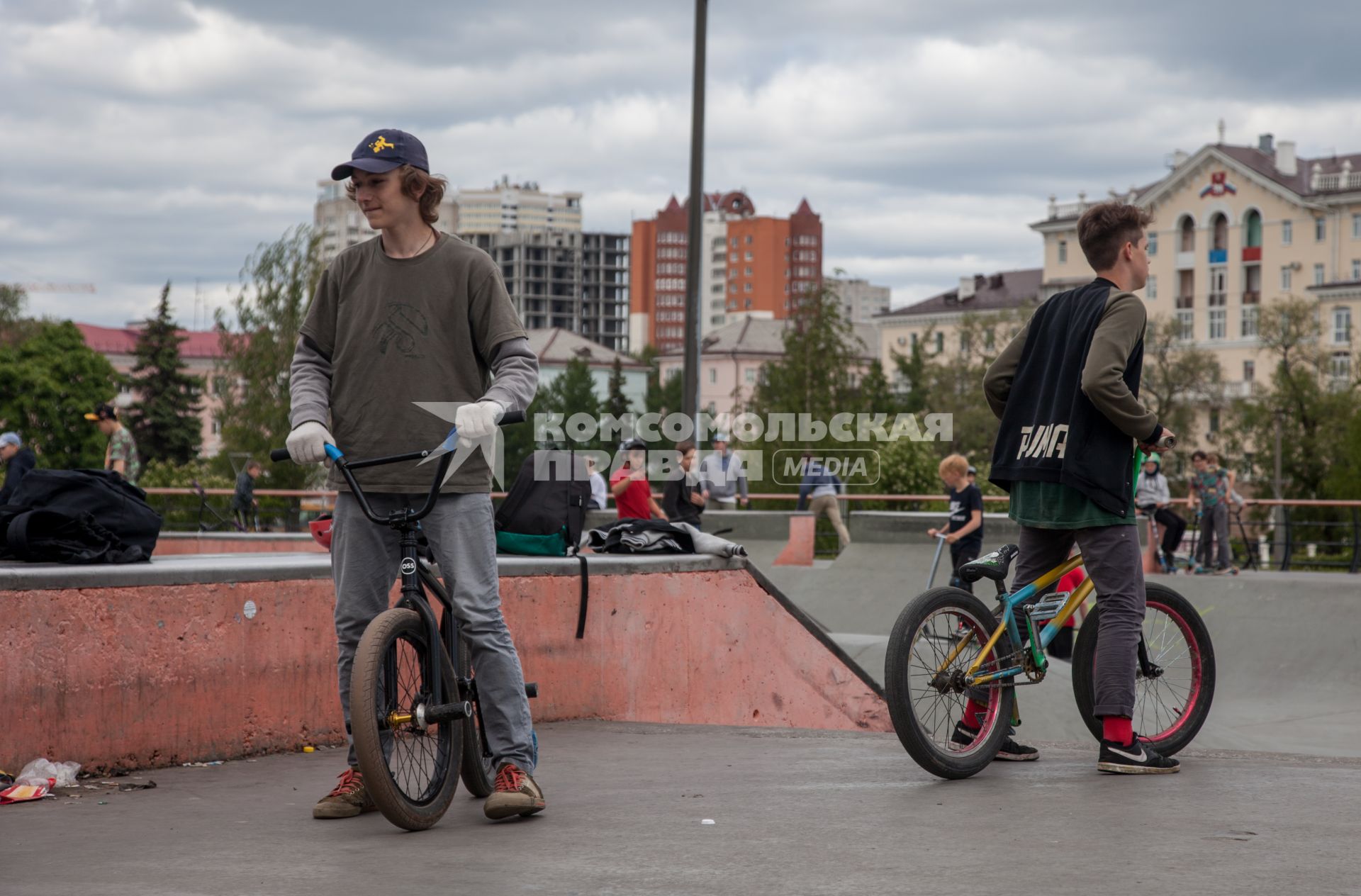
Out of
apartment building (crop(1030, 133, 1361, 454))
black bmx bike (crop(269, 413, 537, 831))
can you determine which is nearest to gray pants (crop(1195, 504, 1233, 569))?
black bmx bike (crop(269, 413, 537, 831))

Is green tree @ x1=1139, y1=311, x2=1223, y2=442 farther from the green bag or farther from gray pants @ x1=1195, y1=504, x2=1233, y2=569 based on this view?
the green bag

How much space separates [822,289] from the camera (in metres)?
48.2

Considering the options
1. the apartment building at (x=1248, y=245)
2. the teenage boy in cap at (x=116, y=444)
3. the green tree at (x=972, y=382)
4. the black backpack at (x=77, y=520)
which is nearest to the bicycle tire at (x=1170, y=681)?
the black backpack at (x=77, y=520)

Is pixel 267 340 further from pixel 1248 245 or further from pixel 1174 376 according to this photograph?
pixel 1248 245

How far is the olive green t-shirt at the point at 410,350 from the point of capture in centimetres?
444

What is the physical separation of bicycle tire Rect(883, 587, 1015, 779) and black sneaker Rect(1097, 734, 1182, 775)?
354mm

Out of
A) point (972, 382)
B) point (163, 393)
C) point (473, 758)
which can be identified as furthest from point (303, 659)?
point (163, 393)

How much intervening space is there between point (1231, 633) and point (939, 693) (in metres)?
10.3

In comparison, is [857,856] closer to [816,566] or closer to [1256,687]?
[1256,687]

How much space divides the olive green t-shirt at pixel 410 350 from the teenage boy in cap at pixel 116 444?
10.7 meters

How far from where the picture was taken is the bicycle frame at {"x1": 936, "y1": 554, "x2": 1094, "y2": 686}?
5.08 meters

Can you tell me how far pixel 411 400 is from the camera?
446 cm

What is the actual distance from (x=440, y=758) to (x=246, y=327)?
162 feet

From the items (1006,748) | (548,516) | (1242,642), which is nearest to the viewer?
(1006,748)
